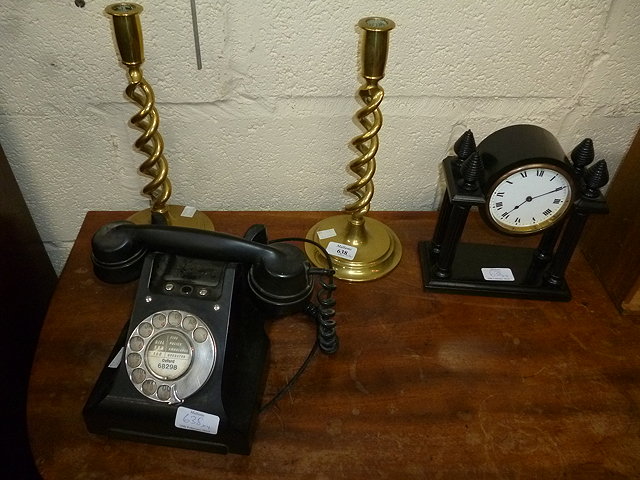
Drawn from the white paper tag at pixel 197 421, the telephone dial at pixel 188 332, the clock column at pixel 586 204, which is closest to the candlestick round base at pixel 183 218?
the telephone dial at pixel 188 332

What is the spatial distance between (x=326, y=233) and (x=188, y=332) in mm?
340

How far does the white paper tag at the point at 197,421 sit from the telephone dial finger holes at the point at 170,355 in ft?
0.06

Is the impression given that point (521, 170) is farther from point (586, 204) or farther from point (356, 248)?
point (356, 248)

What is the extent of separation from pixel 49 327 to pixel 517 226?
700mm

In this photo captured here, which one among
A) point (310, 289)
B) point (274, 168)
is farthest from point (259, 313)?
point (274, 168)

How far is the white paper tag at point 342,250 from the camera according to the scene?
84 cm

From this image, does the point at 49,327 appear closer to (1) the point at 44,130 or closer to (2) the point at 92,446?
(2) the point at 92,446

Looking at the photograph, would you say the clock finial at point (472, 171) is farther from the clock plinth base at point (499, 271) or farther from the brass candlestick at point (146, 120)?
the brass candlestick at point (146, 120)

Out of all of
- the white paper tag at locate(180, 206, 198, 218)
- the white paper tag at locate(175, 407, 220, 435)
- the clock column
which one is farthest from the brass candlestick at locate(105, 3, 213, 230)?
the clock column

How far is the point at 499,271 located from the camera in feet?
2.77

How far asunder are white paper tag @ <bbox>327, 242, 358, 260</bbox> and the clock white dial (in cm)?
23

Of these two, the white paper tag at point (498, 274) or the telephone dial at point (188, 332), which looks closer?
the telephone dial at point (188, 332)

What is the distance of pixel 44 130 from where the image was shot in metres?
0.90

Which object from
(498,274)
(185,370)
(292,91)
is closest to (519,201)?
(498,274)
